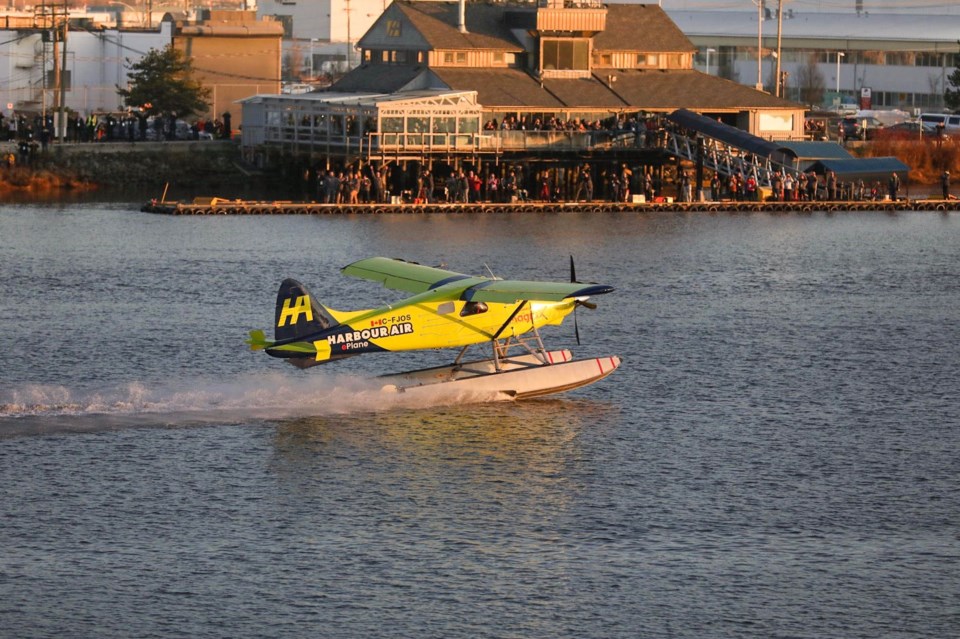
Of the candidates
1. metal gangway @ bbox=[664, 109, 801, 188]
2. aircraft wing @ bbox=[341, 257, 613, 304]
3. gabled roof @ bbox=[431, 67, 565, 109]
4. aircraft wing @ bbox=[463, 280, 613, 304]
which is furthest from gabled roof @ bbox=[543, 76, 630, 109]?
aircraft wing @ bbox=[463, 280, 613, 304]

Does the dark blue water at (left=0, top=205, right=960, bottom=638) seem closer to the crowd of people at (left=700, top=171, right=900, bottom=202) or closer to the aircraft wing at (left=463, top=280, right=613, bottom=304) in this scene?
the aircraft wing at (left=463, top=280, right=613, bottom=304)

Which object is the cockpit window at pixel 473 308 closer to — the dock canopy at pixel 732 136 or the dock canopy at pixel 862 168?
the dock canopy at pixel 732 136

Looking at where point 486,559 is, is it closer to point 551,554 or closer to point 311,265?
point 551,554

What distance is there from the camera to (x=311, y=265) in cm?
5572

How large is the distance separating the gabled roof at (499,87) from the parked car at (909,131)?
23.3m

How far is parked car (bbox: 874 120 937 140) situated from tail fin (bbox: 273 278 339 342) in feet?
215

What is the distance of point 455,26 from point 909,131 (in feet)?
94.6

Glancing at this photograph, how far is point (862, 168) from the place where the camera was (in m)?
80.4

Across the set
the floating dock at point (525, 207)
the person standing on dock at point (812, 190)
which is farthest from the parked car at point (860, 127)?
the person standing on dock at point (812, 190)

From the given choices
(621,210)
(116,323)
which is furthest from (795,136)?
(116,323)

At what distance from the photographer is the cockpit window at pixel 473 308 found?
110ft

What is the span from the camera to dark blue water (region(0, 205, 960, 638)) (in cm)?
2389

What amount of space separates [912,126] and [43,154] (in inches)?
1912

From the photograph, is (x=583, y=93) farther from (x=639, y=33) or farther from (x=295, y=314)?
(x=295, y=314)
